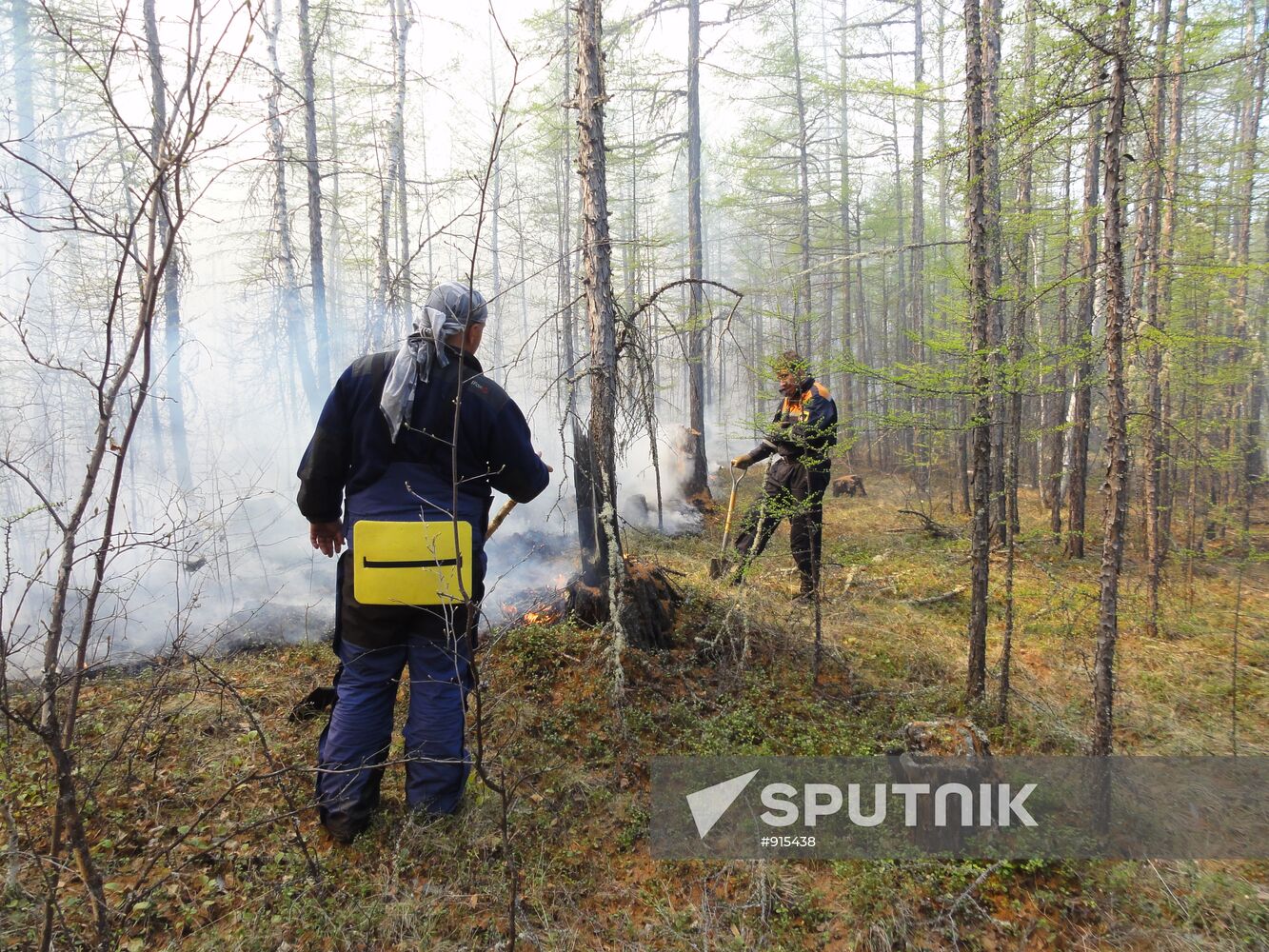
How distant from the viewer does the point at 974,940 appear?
2.35 m

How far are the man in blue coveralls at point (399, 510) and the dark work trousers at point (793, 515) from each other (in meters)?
2.31

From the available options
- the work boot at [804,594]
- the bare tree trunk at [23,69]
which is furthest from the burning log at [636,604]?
the bare tree trunk at [23,69]

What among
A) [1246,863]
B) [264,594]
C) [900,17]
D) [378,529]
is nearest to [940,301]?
[1246,863]

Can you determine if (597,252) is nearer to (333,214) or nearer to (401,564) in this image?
(401,564)

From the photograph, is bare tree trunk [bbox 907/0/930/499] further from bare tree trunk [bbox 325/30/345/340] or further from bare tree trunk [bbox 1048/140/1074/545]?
bare tree trunk [bbox 325/30/345/340]

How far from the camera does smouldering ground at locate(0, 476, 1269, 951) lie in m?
2.29

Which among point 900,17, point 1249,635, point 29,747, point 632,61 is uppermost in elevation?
point 900,17

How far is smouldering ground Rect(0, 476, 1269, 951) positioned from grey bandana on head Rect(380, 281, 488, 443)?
4.04 feet

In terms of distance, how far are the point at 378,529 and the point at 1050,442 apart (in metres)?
14.9

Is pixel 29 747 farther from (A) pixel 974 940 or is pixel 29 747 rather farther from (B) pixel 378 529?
(A) pixel 974 940

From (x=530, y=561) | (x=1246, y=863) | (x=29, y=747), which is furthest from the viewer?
(x=530, y=561)

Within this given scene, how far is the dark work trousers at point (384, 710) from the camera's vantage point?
2.62 m

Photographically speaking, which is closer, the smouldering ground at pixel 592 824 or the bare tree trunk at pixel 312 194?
the smouldering ground at pixel 592 824

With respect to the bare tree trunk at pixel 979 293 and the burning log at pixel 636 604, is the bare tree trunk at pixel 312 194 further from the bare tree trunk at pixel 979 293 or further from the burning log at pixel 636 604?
the bare tree trunk at pixel 979 293
